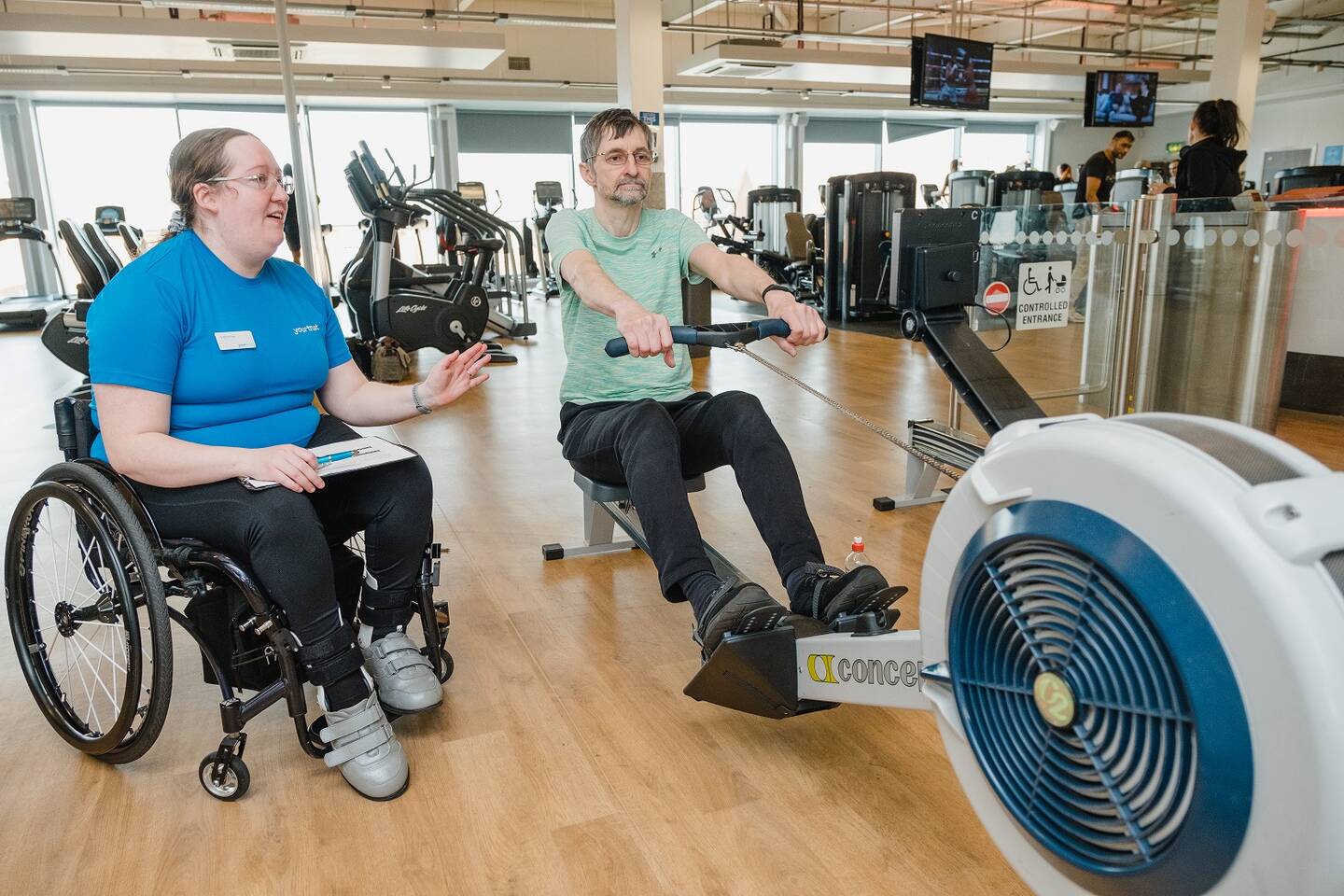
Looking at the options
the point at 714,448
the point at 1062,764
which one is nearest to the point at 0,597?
the point at 714,448

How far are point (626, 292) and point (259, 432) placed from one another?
0.78 meters

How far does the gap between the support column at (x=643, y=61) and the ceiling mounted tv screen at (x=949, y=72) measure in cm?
252

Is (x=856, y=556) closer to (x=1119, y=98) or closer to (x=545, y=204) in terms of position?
(x=1119, y=98)

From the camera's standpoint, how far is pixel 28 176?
35.4ft

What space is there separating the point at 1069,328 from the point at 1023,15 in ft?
27.4

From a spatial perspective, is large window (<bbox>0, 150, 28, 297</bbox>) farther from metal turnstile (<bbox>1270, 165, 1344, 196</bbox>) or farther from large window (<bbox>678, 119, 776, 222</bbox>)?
metal turnstile (<bbox>1270, 165, 1344, 196</bbox>)

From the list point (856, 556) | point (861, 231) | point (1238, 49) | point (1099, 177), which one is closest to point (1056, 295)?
point (856, 556)

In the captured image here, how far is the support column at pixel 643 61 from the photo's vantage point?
5.85 m

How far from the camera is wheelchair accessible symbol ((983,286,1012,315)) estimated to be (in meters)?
3.65

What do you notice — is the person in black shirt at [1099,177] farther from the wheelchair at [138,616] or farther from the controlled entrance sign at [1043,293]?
the wheelchair at [138,616]

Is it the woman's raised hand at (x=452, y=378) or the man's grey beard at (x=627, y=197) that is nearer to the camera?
the woman's raised hand at (x=452, y=378)

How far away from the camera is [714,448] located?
186 cm

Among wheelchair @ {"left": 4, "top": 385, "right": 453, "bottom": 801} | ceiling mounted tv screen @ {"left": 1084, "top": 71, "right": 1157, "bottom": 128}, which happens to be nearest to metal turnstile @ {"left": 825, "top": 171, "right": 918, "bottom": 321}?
ceiling mounted tv screen @ {"left": 1084, "top": 71, "right": 1157, "bottom": 128}

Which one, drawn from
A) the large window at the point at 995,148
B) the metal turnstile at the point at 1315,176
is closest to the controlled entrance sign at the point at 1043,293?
the metal turnstile at the point at 1315,176
